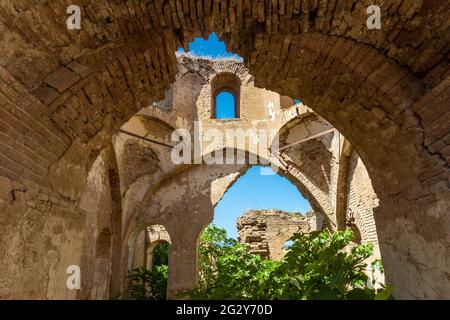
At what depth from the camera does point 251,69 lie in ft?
12.0

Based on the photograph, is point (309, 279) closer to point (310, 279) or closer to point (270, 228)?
point (310, 279)

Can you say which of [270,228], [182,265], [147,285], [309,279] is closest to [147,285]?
[147,285]

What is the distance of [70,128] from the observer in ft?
9.87

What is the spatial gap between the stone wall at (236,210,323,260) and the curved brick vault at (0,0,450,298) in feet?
33.7

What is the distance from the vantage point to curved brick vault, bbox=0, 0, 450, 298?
2.49m

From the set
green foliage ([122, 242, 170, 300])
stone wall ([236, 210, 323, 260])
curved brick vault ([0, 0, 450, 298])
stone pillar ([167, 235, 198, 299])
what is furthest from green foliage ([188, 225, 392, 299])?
stone wall ([236, 210, 323, 260])

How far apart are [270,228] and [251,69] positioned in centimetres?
1231

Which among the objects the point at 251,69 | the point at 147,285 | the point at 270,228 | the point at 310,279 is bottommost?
the point at 310,279

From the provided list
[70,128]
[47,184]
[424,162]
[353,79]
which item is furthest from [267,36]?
[47,184]

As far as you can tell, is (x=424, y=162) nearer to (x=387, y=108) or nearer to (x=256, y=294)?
(x=387, y=108)

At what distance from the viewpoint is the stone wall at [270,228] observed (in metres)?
13.6

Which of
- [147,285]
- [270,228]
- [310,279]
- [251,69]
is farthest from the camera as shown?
[270,228]

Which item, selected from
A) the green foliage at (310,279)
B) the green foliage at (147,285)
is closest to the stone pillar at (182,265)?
the green foliage at (147,285)

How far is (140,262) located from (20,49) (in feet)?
44.7
